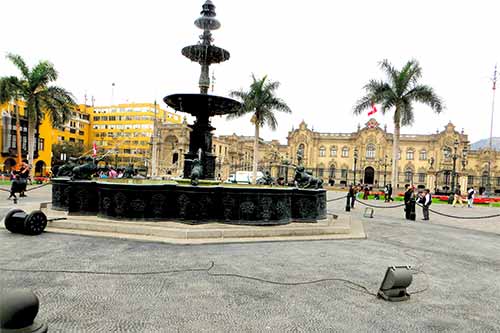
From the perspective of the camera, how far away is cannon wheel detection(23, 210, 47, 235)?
782 cm

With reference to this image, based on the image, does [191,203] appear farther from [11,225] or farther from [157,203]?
[11,225]

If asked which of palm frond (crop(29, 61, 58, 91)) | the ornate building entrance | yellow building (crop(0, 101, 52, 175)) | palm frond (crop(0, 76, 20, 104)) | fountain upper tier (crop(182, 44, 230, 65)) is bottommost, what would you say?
the ornate building entrance

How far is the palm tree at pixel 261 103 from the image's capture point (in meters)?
29.6

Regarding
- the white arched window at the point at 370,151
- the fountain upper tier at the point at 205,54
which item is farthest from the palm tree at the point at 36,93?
the white arched window at the point at 370,151

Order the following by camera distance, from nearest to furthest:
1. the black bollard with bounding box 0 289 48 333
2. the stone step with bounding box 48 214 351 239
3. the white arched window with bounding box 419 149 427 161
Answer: the black bollard with bounding box 0 289 48 333 < the stone step with bounding box 48 214 351 239 < the white arched window with bounding box 419 149 427 161

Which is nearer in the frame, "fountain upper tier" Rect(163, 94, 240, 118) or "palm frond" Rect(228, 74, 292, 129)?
"fountain upper tier" Rect(163, 94, 240, 118)

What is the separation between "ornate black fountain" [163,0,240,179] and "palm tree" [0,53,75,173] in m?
21.1

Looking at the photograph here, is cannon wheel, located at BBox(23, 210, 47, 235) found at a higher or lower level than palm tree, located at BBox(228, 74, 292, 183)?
lower

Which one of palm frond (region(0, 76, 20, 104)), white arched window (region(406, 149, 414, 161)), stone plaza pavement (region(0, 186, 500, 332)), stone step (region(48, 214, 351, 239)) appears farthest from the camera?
white arched window (region(406, 149, 414, 161))

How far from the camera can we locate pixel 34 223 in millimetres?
7957

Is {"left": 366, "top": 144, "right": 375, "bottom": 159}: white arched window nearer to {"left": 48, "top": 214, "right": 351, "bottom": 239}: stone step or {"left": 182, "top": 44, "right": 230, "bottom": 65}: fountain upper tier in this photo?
{"left": 182, "top": 44, "right": 230, "bottom": 65}: fountain upper tier

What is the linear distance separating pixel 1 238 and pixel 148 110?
81130 millimetres

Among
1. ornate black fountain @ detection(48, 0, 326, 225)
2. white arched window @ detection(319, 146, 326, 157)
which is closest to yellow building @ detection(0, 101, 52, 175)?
ornate black fountain @ detection(48, 0, 326, 225)

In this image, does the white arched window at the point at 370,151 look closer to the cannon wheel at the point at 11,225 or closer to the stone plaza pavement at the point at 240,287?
the stone plaza pavement at the point at 240,287
